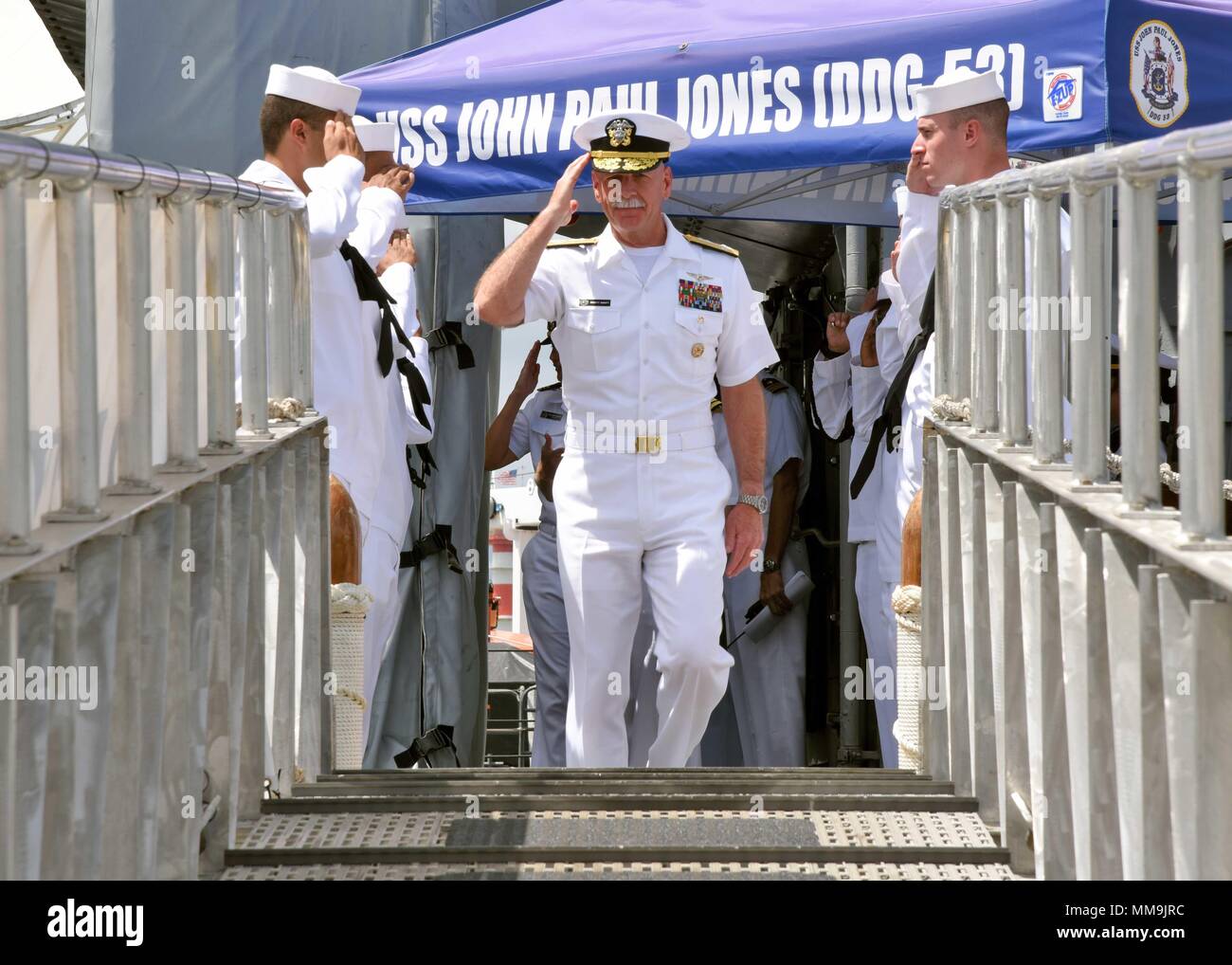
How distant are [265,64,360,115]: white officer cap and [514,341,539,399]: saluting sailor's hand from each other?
76.7 inches

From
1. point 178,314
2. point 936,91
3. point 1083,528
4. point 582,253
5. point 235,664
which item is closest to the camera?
point 1083,528

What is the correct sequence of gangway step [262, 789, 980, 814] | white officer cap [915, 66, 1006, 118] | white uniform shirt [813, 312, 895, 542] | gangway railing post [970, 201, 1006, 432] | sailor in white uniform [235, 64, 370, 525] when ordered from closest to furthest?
gangway step [262, 789, 980, 814]
gangway railing post [970, 201, 1006, 432]
white officer cap [915, 66, 1006, 118]
sailor in white uniform [235, 64, 370, 525]
white uniform shirt [813, 312, 895, 542]

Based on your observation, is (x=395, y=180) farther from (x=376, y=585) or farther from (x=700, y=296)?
(x=376, y=585)

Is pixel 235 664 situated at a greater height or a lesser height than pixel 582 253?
lesser

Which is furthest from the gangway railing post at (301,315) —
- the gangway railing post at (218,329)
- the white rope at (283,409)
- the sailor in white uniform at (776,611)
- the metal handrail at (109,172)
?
the sailor in white uniform at (776,611)

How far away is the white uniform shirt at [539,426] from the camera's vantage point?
7410 mm

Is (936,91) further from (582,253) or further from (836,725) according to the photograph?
(836,725)

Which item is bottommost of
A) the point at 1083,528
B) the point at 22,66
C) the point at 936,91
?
the point at 1083,528

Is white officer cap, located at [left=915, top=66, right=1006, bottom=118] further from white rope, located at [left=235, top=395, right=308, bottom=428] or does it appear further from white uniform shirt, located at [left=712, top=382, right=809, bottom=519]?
white uniform shirt, located at [left=712, top=382, right=809, bottom=519]

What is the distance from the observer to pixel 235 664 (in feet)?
10.2

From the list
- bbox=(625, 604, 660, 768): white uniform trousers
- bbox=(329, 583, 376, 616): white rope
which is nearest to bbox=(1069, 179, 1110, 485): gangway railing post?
bbox=(329, 583, 376, 616): white rope

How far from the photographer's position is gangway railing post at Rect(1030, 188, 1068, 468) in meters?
2.83
